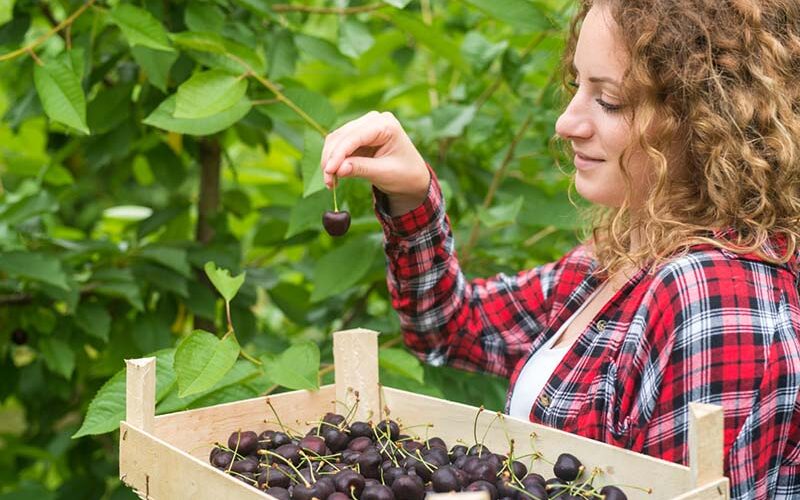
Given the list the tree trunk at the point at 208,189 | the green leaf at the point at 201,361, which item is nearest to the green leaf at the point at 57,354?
the tree trunk at the point at 208,189

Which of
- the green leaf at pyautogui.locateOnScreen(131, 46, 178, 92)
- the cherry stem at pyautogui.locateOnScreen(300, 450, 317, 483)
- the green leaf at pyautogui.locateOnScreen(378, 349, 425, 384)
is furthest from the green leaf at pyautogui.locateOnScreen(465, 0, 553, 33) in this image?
the cherry stem at pyautogui.locateOnScreen(300, 450, 317, 483)

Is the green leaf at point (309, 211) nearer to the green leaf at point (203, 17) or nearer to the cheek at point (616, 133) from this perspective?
the green leaf at point (203, 17)

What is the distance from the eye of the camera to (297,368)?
1.50m

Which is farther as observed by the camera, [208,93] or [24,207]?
[24,207]

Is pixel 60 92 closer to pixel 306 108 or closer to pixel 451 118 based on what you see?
pixel 306 108

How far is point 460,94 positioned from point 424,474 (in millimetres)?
1321

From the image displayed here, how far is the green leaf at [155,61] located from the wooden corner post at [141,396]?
750 mm

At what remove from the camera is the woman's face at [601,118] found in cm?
143

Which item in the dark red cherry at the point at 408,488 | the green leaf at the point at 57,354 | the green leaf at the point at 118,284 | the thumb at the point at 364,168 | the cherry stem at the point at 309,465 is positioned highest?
the thumb at the point at 364,168

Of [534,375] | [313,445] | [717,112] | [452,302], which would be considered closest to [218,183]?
[452,302]

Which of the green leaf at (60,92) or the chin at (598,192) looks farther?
the green leaf at (60,92)

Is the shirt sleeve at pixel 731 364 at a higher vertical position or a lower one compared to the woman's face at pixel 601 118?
lower

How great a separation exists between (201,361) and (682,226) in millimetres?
676

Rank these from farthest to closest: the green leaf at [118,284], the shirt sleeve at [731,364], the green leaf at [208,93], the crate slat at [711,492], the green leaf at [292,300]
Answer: the green leaf at [292,300] < the green leaf at [118,284] < the green leaf at [208,93] < the shirt sleeve at [731,364] < the crate slat at [711,492]
